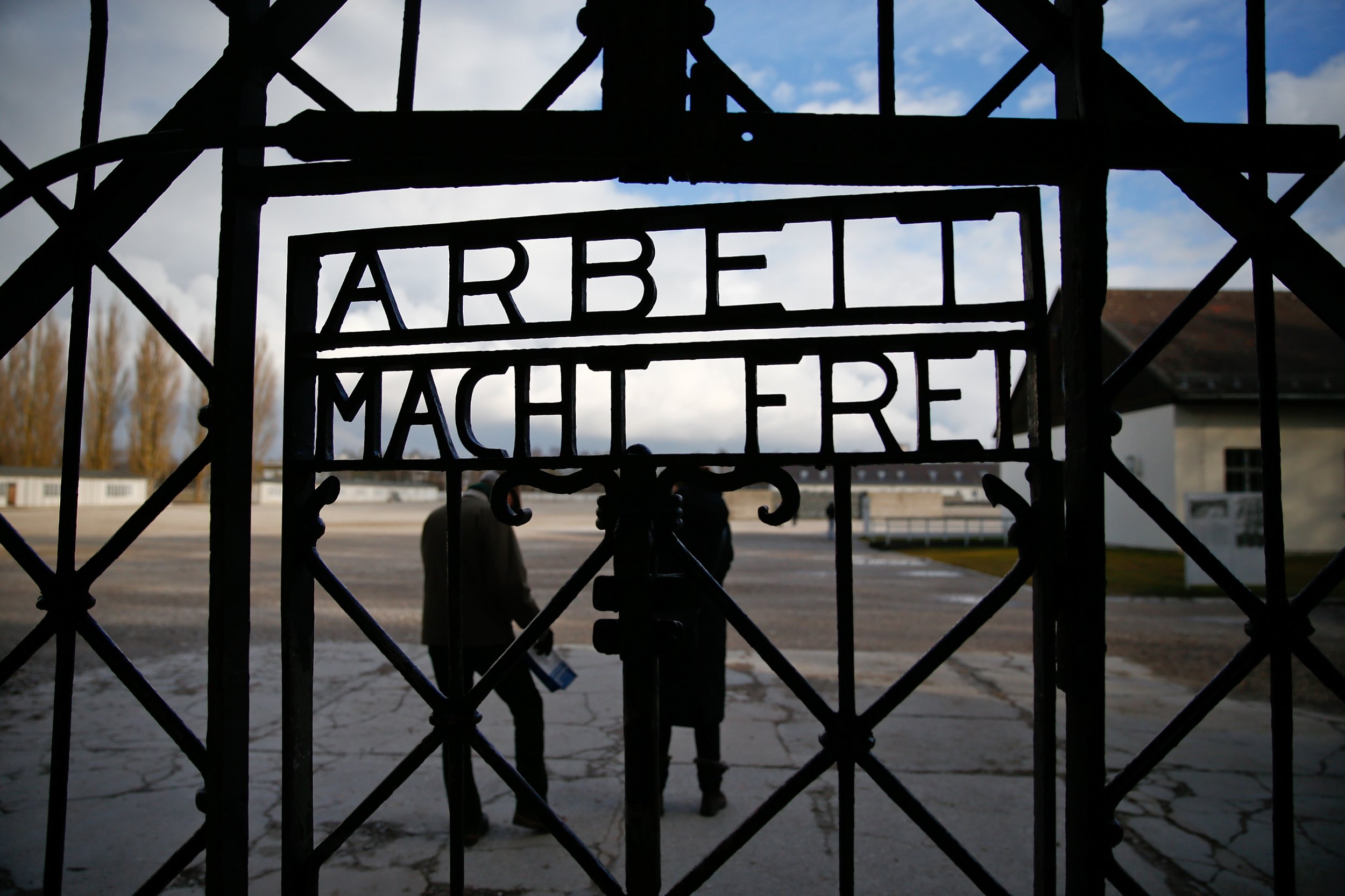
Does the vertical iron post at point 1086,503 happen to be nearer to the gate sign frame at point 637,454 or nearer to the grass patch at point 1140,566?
the gate sign frame at point 637,454

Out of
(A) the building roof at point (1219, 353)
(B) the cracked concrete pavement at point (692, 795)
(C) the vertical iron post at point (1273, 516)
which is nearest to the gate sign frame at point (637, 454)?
(C) the vertical iron post at point (1273, 516)

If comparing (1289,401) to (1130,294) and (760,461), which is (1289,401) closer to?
(1130,294)

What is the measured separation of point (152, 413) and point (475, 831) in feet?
160

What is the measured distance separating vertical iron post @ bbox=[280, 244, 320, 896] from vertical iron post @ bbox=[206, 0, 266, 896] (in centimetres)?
→ 8

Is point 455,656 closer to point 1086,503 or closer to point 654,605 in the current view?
point 654,605

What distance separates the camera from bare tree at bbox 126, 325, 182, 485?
4106cm

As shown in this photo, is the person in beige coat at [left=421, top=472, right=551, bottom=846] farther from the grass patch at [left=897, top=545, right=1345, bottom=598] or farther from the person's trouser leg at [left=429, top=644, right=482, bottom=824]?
the grass patch at [left=897, top=545, right=1345, bottom=598]

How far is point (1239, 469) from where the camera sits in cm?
1922

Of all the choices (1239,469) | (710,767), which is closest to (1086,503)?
(710,767)

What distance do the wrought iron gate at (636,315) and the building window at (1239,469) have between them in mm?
21627

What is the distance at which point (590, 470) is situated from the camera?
5.41 feet

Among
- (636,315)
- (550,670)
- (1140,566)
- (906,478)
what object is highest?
(636,315)

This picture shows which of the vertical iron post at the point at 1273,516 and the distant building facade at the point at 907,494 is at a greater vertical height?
the vertical iron post at the point at 1273,516

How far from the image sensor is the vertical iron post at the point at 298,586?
1.65m
